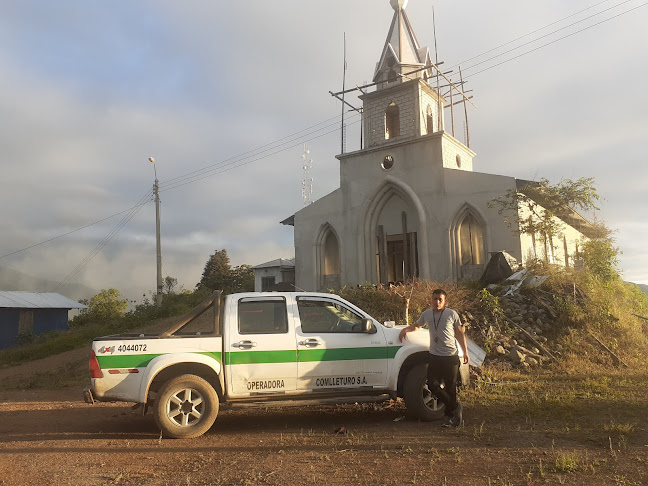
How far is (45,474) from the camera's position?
5.04 meters

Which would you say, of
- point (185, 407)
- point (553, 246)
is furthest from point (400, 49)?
point (185, 407)

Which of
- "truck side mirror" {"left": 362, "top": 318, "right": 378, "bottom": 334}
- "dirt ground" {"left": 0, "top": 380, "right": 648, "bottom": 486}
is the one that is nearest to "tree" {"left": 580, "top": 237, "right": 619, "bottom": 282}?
"dirt ground" {"left": 0, "top": 380, "right": 648, "bottom": 486}

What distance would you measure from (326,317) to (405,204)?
1845 centimetres

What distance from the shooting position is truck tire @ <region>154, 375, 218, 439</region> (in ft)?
20.4

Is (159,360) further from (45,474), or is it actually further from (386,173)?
(386,173)

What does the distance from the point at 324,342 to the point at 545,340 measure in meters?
8.03

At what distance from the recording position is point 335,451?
5.46 meters

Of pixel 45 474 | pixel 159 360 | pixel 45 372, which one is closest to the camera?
pixel 45 474

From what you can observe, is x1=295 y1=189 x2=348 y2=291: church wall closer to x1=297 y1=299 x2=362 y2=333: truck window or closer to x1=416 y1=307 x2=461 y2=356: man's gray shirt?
x1=297 y1=299 x2=362 y2=333: truck window

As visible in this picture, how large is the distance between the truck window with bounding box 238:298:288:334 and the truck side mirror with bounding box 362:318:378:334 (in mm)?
1079

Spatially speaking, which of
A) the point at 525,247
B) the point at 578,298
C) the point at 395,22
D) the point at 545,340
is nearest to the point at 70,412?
the point at 545,340

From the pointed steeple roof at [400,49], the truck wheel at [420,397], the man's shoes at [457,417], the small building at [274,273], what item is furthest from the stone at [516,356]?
the small building at [274,273]

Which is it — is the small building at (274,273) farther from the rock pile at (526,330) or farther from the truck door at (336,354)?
the truck door at (336,354)

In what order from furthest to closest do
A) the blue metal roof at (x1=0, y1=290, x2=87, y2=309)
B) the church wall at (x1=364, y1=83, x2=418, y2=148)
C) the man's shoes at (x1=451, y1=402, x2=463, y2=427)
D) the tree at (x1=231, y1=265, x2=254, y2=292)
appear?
1. the tree at (x1=231, y1=265, x2=254, y2=292)
2. the blue metal roof at (x1=0, y1=290, x2=87, y2=309)
3. the church wall at (x1=364, y1=83, x2=418, y2=148)
4. the man's shoes at (x1=451, y1=402, x2=463, y2=427)
